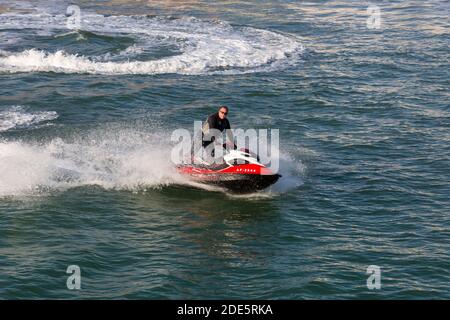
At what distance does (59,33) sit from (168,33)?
18.5 ft

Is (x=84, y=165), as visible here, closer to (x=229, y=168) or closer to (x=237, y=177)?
(x=229, y=168)

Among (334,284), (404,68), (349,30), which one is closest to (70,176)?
(334,284)

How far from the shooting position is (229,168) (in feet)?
66.3

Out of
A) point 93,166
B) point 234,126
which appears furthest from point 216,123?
point 234,126

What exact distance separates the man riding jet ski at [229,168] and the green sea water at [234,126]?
0.53 m

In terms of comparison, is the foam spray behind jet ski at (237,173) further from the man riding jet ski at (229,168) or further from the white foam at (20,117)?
the white foam at (20,117)

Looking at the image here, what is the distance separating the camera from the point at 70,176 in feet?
71.7

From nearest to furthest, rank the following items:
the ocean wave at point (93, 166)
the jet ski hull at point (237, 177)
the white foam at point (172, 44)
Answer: the jet ski hull at point (237, 177), the ocean wave at point (93, 166), the white foam at point (172, 44)

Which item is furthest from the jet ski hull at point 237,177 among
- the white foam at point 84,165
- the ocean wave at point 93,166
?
the white foam at point 84,165

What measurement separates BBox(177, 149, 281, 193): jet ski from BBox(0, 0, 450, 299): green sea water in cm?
48

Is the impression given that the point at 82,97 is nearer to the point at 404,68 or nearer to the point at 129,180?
the point at 129,180

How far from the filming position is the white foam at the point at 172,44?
3400 cm

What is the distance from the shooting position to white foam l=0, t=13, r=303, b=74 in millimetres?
34000

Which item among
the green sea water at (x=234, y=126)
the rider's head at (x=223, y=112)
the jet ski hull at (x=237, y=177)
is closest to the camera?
the green sea water at (x=234, y=126)
